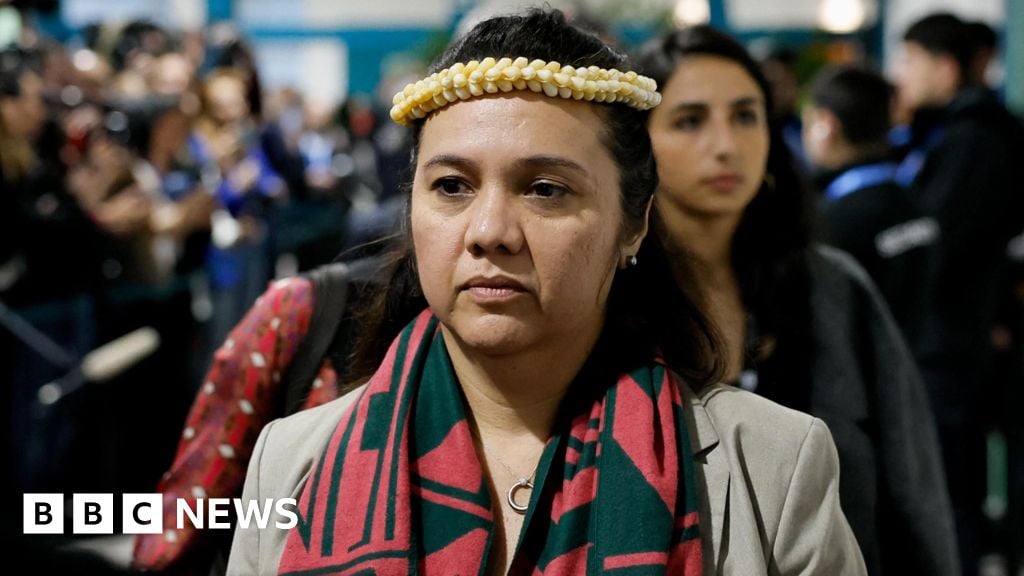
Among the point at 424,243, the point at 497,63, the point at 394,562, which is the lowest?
the point at 394,562

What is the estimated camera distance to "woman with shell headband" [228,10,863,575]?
1821 millimetres

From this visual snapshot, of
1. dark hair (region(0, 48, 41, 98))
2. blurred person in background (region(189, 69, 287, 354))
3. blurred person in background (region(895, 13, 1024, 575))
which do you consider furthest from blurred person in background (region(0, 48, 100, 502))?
blurred person in background (region(895, 13, 1024, 575))

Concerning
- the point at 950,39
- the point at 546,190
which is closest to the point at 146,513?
the point at 546,190

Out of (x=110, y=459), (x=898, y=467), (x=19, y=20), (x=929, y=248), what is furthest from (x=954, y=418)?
(x=19, y=20)

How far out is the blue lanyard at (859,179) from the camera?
4.31m

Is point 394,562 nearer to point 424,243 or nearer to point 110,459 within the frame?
point 424,243

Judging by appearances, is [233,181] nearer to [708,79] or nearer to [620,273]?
[708,79]

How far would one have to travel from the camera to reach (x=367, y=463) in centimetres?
190

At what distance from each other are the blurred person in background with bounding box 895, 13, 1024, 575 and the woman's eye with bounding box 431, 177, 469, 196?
10.7ft

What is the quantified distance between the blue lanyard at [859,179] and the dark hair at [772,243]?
1204 millimetres

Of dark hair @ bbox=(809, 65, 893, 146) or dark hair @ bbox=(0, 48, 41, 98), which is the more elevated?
dark hair @ bbox=(0, 48, 41, 98)

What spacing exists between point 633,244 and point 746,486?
42cm

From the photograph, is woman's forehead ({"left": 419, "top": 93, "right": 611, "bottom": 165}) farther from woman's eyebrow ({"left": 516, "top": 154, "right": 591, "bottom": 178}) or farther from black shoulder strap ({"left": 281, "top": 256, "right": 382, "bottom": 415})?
black shoulder strap ({"left": 281, "top": 256, "right": 382, "bottom": 415})

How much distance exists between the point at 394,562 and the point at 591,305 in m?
0.47
